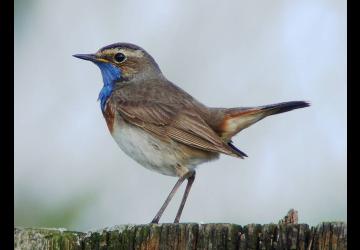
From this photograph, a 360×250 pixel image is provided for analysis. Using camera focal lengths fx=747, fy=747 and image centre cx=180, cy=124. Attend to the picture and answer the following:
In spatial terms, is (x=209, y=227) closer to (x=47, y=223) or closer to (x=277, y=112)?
(x=277, y=112)

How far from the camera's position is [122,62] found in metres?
9.09

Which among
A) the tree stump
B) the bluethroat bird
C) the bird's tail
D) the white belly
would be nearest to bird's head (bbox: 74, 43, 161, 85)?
the bluethroat bird

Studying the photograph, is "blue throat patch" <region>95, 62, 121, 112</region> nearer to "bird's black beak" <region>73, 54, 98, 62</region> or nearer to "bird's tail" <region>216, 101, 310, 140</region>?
"bird's black beak" <region>73, 54, 98, 62</region>

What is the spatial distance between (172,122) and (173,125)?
4 cm

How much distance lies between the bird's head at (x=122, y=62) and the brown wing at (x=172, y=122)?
2.25 feet

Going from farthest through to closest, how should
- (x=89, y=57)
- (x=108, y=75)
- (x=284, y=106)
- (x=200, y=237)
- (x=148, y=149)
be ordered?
(x=108, y=75)
(x=89, y=57)
(x=148, y=149)
(x=284, y=106)
(x=200, y=237)

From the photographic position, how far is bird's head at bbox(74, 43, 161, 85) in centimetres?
897

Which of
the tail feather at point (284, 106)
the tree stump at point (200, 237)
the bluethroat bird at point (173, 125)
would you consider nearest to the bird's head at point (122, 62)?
the bluethroat bird at point (173, 125)

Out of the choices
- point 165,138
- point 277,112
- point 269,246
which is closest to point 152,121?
point 165,138

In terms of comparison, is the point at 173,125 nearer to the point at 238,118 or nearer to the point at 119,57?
the point at 238,118

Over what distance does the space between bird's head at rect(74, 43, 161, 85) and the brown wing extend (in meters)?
0.69

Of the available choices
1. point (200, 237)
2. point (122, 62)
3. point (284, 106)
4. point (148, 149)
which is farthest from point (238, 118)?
point (200, 237)

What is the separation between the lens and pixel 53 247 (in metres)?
5.23
